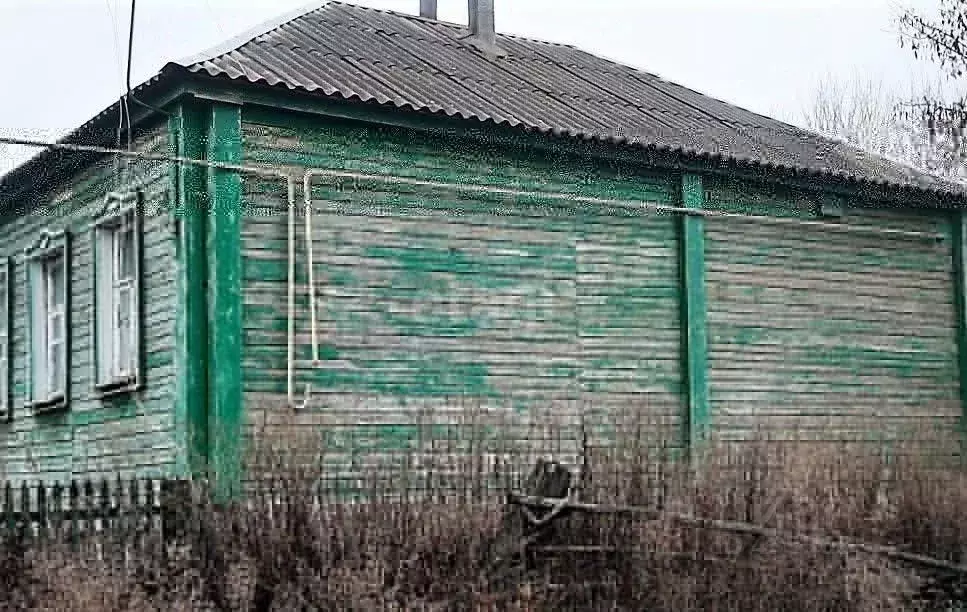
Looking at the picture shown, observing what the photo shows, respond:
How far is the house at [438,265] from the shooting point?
37.7 feet

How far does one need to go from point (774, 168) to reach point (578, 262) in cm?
246

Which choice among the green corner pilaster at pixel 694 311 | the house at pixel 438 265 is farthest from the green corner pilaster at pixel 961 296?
the green corner pilaster at pixel 694 311

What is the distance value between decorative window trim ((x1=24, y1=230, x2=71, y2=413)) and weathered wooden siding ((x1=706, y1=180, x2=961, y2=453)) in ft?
20.7

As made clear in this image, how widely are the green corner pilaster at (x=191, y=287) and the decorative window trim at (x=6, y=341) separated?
15.3ft

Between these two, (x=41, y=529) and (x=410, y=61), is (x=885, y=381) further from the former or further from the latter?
(x=41, y=529)

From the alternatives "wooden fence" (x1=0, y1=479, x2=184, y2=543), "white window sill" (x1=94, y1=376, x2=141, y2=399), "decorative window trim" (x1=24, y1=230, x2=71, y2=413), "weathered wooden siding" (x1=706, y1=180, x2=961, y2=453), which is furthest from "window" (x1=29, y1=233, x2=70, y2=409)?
"weathered wooden siding" (x1=706, y1=180, x2=961, y2=453)

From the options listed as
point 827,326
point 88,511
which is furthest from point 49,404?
point 827,326

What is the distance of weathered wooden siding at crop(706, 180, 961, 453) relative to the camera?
1410 centimetres

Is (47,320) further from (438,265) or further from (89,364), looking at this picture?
(438,265)

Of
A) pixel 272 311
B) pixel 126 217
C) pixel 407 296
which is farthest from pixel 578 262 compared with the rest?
pixel 126 217

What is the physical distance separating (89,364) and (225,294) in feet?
8.82

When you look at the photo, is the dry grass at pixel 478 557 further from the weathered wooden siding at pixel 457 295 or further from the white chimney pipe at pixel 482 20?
the white chimney pipe at pixel 482 20

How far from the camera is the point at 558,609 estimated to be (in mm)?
9859

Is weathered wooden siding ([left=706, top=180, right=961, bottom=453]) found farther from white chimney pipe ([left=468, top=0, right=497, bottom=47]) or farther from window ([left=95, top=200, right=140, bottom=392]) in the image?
window ([left=95, top=200, right=140, bottom=392])
